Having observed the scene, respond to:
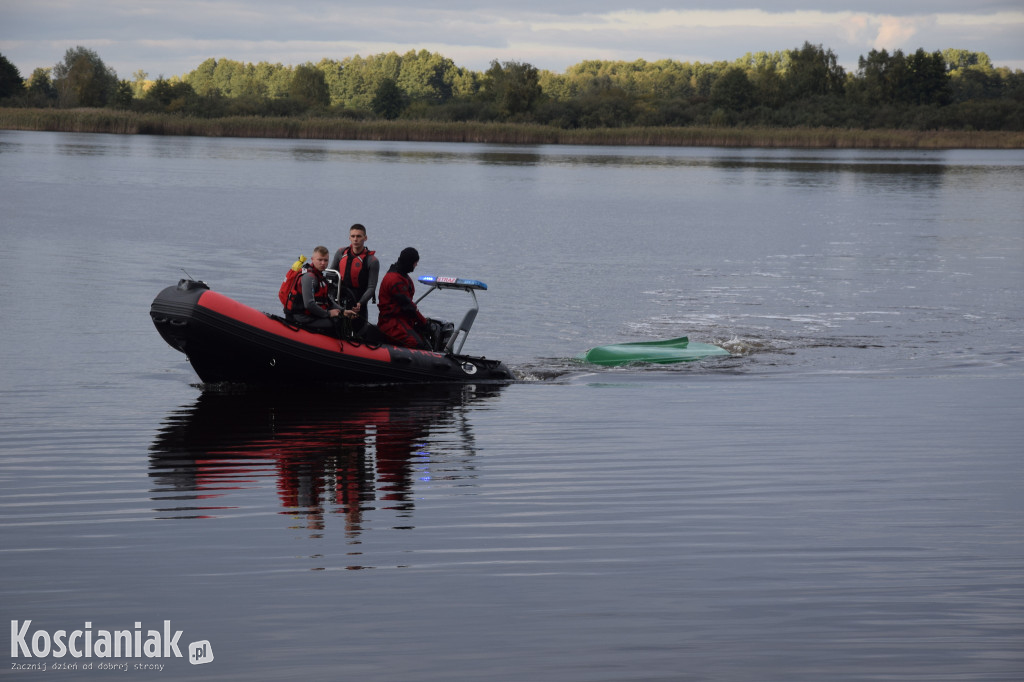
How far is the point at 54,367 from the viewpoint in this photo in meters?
11.4

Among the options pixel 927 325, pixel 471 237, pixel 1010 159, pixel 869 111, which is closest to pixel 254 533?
pixel 927 325

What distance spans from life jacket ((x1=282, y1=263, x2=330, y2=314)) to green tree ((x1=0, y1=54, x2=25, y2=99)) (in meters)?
87.0

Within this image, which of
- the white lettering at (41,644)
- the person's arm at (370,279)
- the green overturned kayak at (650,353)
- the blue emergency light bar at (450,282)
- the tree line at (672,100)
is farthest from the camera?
the tree line at (672,100)

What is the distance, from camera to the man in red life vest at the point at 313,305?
32.8ft

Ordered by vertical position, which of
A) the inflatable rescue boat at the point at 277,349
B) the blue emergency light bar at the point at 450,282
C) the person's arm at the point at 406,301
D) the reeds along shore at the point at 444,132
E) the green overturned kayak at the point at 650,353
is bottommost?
the green overturned kayak at the point at 650,353

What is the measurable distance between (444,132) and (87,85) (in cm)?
4103

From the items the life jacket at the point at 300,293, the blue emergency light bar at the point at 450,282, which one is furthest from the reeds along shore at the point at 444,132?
the life jacket at the point at 300,293

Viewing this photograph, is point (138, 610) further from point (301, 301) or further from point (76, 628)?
point (301, 301)

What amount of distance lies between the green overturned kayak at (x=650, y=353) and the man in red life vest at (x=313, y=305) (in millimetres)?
3190

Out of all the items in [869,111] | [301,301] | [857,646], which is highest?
Answer: [869,111]

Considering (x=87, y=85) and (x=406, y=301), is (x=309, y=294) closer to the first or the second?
(x=406, y=301)

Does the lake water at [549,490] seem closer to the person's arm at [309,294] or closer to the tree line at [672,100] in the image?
the person's arm at [309,294]

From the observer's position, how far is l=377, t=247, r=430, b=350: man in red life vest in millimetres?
10281

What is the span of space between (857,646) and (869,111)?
80.3 metres
